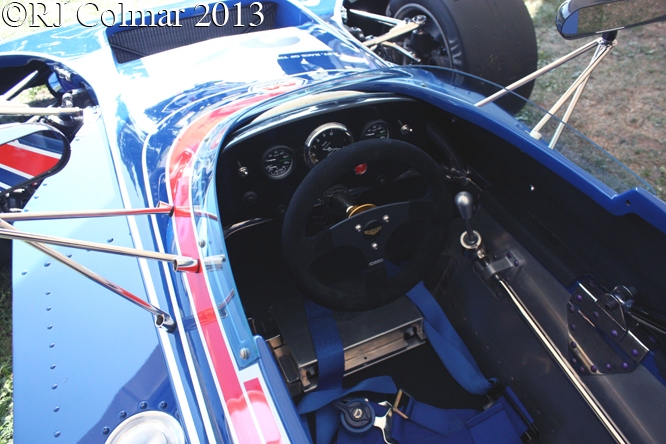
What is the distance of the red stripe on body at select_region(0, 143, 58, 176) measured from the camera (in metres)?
1.96

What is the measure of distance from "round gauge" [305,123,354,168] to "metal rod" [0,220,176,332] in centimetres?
66

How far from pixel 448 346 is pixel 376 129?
818 millimetres

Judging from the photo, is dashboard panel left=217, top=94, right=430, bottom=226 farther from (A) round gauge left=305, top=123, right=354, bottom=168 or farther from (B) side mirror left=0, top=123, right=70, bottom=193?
(B) side mirror left=0, top=123, right=70, bottom=193

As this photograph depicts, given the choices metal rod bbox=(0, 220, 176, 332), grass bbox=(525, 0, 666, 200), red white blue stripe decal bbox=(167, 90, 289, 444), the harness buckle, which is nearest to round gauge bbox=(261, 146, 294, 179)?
red white blue stripe decal bbox=(167, 90, 289, 444)

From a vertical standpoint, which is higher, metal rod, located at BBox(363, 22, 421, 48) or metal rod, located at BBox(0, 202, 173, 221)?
metal rod, located at BBox(363, 22, 421, 48)

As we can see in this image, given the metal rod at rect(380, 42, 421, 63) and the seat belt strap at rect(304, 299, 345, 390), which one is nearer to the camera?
the seat belt strap at rect(304, 299, 345, 390)

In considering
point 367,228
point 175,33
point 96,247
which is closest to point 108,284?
point 96,247

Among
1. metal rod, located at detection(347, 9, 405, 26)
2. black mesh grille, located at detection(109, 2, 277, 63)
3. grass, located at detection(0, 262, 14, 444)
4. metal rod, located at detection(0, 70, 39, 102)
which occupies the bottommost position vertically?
grass, located at detection(0, 262, 14, 444)

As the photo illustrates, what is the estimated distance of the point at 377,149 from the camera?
1.19 metres

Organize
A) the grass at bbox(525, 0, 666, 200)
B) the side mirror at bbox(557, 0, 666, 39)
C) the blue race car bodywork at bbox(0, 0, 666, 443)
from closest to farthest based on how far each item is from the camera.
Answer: the blue race car bodywork at bbox(0, 0, 666, 443)
the side mirror at bbox(557, 0, 666, 39)
the grass at bbox(525, 0, 666, 200)

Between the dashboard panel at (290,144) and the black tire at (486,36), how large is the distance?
79cm

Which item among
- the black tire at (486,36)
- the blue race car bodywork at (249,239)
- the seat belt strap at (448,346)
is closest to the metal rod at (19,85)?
the blue race car bodywork at (249,239)

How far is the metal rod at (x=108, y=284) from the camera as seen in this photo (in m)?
0.79

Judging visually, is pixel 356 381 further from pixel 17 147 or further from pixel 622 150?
pixel 622 150
